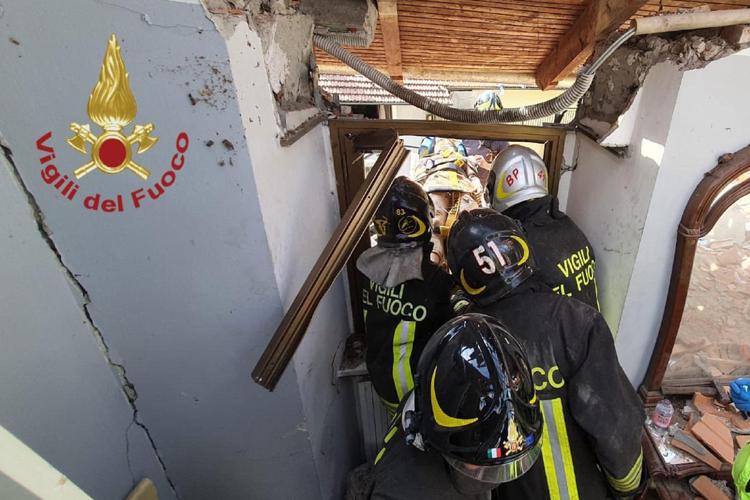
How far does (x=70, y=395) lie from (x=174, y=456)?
0.61 metres

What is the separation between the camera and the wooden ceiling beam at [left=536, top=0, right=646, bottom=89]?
1351mm

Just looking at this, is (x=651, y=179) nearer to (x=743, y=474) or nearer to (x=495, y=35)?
(x=495, y=35)

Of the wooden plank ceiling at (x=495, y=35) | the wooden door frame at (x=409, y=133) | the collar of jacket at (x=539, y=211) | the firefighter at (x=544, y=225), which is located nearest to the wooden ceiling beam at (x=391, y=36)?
the wooden plank ceiling at (x=495, y=35)

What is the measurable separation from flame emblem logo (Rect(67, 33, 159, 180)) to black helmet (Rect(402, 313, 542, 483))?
1.15 meters

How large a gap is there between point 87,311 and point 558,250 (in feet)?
7.22

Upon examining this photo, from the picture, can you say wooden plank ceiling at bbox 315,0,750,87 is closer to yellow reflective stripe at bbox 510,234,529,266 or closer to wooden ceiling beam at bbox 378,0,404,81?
wooden ceiling beam at bbox 378,0,404,81

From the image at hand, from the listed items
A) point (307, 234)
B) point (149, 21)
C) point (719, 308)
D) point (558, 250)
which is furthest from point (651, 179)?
point (149, 21)

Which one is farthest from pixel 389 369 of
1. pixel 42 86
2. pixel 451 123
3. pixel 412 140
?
pixel 412 140

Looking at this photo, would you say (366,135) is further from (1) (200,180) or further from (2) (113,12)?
(2) (113,12)

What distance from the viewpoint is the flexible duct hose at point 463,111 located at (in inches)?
67.7

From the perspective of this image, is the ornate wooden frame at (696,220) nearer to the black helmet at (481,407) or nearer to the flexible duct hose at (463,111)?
the flexible duct hose at (463,111)

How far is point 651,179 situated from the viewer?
5.12 feet

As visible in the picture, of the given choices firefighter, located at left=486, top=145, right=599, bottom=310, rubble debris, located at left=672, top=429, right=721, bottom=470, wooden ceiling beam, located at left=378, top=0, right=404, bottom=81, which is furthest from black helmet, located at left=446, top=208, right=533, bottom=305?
rubble debris, located at left=672, top=429, right=721, bottom=470

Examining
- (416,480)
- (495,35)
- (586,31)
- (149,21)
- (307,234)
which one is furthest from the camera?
(495,35)
